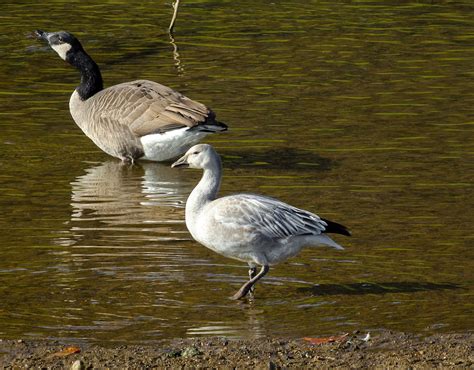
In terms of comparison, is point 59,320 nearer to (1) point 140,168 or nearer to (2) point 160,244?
(2) point 160,244

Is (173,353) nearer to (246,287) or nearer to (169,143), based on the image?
(246,287)

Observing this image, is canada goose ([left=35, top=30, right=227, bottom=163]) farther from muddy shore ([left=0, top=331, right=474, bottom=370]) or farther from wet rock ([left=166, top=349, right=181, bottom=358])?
wet rock ([left=166, top=349, right=181, bottom=358])

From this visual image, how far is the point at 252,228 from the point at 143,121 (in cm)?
554

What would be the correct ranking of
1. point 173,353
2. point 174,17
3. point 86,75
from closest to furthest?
1. point 173,353
2. point 86,75
3. point 174,17

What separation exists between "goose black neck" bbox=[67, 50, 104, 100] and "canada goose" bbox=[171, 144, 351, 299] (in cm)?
647

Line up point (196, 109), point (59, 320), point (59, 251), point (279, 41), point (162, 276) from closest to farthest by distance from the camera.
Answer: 1. point (59, 320)
2. point (162, 276)
3. point (59, 251)
4. point (196, 109)
5. point (279, 41)

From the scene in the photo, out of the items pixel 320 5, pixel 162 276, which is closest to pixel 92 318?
pixel 162 276

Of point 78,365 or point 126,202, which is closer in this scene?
point 78,365

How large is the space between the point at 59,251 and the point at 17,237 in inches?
29.0

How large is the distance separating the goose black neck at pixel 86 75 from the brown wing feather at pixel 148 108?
430 mm

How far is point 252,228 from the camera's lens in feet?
34.4

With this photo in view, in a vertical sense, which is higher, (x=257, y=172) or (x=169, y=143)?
(x=169, y=143)

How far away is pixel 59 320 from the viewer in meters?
9.95

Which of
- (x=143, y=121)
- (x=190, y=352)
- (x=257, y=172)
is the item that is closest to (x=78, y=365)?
(x=190, y=352)
